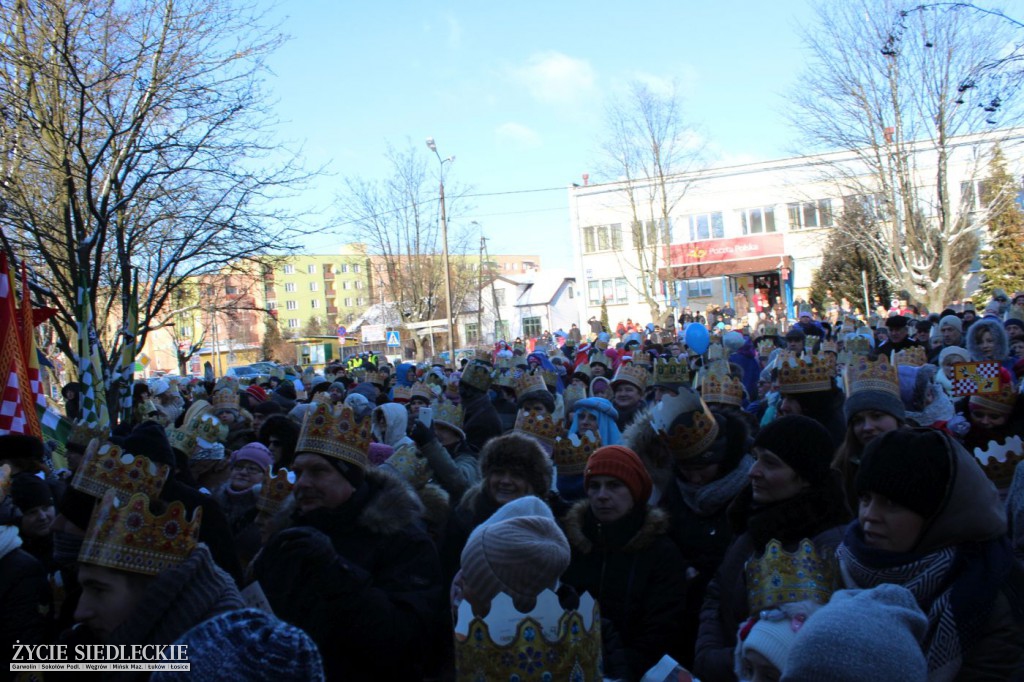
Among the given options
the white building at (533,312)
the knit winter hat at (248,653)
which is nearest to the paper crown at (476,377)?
the knit winter hat at (248,653)

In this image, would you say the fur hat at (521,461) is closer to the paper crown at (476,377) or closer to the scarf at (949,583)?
the scarf at (949,583)

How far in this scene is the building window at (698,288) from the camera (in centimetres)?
5059

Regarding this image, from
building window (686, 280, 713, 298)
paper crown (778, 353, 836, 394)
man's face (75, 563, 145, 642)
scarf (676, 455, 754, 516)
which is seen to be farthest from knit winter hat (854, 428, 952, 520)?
building window (686, 280, 713, 298)

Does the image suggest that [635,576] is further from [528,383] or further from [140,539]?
[528,383]

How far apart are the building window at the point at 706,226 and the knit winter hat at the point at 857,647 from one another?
48.6m

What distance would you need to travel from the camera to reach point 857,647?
6.22 feet

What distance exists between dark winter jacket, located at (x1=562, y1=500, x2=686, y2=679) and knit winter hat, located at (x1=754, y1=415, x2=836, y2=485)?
63cm

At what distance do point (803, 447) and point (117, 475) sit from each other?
2871 mm

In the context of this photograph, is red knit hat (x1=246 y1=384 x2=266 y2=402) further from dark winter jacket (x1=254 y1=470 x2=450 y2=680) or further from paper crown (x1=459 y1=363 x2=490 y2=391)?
dark winter jacket (x1=254 y1=470 x2=450 y2=680)

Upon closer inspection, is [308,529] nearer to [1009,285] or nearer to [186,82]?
[186,82]

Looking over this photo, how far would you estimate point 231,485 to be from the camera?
5836 millimetres

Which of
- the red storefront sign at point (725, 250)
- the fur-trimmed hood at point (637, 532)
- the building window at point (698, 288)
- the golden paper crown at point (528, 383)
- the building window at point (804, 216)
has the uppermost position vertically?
the building window at point (804, 216)

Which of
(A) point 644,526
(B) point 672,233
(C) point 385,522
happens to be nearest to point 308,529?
(C) point 385,522

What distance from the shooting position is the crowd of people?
8.75ft
